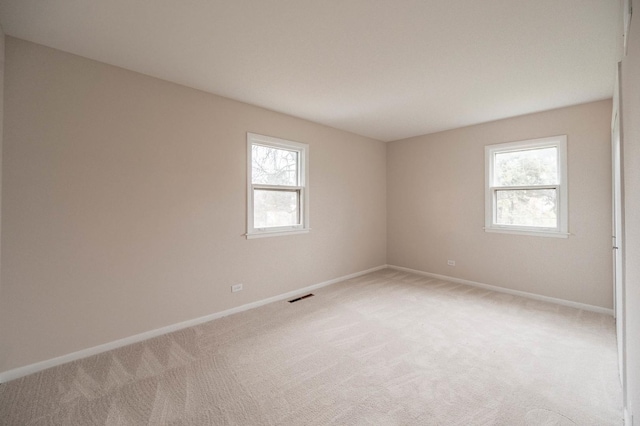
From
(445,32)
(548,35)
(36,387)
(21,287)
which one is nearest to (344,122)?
(445,32)

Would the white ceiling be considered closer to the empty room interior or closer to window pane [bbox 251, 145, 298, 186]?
the empty room interior

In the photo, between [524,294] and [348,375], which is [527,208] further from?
[348,375]

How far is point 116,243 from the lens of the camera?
2.59 meters

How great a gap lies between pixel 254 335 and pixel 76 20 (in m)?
3.04

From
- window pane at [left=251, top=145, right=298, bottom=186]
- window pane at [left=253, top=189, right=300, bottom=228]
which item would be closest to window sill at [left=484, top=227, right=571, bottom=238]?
window pane at [left=253, top=189, right=300, bottom=228]

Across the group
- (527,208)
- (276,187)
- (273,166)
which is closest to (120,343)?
(276,187)

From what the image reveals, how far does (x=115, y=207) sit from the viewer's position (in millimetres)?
2588

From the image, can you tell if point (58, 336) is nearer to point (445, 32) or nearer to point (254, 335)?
point (254, 335)

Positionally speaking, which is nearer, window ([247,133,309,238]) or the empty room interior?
the empty room interior

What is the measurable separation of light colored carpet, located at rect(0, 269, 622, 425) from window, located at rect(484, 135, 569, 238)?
49.0 inches

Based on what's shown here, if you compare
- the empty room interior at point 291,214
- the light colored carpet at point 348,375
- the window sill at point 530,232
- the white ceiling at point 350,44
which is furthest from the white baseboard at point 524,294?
the white ceiling at point 350,44

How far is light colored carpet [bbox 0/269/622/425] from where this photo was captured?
178 centimetres

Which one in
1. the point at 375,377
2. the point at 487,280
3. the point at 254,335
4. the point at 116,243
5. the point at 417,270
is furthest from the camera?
the point at 417,270

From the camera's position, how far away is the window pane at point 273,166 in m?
3.72
